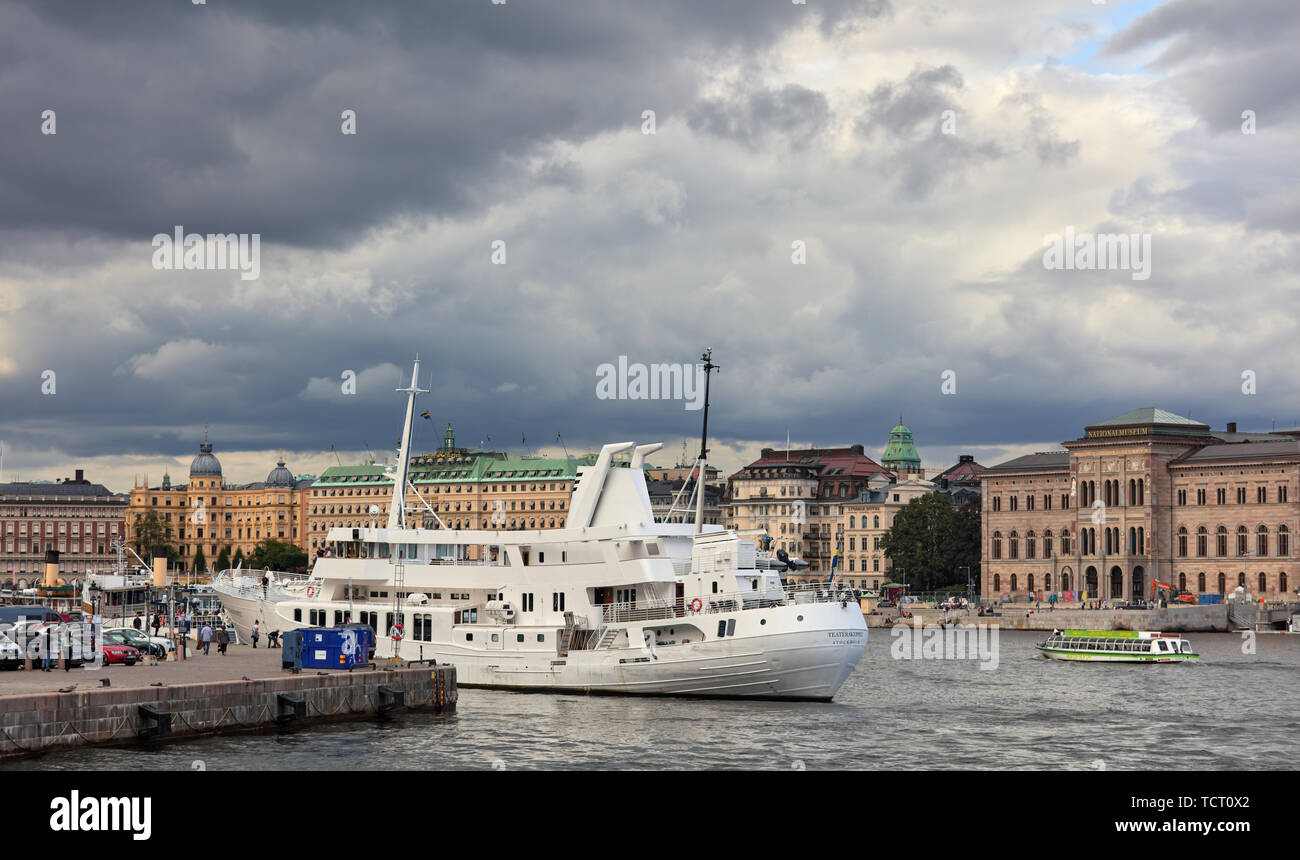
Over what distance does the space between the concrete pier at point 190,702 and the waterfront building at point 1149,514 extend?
12577 centimetres

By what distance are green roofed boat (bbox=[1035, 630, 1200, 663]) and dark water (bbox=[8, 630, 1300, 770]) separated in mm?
24046

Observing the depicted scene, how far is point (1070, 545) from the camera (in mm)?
177750

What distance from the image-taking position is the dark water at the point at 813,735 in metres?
42.4

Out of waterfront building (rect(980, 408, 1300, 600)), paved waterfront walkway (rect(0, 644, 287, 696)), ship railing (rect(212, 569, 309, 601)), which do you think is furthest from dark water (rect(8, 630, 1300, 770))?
waterfront building (rect(980, 408, 1300, 600))

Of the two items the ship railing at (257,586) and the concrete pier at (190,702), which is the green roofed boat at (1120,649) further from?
the concrete pier at (190,702)

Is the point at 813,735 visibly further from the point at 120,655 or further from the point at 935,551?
the point at 935,551

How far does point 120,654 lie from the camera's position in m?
56.5

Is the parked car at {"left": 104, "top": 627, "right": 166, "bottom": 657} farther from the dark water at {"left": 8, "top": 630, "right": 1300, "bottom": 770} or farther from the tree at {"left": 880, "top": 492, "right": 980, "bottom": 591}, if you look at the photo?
the tree at {"left": 880, "top": 492, "right": 980, "bottom": 591}

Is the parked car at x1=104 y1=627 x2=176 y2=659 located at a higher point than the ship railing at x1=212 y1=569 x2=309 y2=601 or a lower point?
lower

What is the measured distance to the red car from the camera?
56.2 meters
